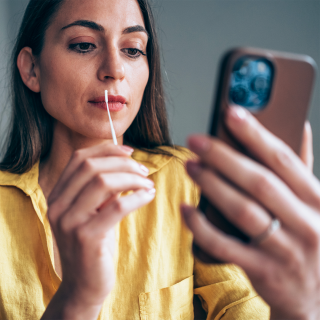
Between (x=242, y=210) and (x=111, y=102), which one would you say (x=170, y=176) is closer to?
(x=111, y=102)

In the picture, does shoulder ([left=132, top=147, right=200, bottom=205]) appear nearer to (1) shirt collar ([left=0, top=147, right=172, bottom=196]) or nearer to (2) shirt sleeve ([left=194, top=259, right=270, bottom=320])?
(1) shirt collar ([left=0, top=147, right=172, bottom=196])

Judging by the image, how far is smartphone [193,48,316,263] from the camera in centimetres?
38

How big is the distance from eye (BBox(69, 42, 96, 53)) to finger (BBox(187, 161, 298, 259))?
589 millimetres

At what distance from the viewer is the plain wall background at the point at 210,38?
1170mm

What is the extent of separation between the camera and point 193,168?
0.36 meters

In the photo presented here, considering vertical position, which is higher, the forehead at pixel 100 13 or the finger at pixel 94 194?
the forehead at pixel 100 13

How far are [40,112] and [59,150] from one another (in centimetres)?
18

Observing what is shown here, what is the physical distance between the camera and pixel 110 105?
2.57ft

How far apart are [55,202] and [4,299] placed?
51 centimetres

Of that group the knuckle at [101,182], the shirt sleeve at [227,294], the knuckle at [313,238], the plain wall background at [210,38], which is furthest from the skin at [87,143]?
the plain wall background at [210,38]

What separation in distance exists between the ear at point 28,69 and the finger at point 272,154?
0.75m

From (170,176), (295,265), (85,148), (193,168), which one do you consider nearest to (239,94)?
(193,168)

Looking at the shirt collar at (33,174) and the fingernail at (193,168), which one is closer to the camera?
the fingernail at (193,168)

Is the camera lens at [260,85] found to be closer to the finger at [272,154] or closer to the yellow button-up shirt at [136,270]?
the finger at [272,154]
